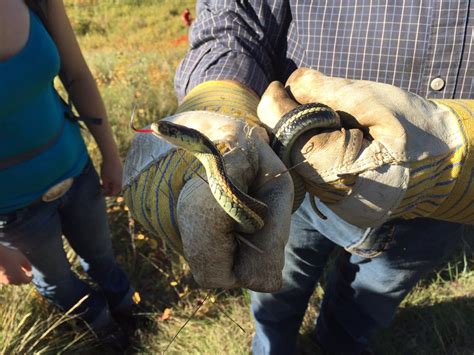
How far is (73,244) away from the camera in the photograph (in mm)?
2662

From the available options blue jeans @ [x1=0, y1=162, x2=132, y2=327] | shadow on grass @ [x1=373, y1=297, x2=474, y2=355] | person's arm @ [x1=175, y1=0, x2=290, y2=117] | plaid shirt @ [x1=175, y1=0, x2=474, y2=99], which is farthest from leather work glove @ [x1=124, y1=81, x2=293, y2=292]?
shadow on grass @ [x1=373, y1=297, x2=474, y2=355]

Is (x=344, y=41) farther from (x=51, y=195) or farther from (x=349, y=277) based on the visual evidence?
(x=51, y=195)

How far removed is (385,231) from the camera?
198 centimetres

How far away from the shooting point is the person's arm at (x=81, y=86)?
213 centimetres

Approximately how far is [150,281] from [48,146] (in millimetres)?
1660

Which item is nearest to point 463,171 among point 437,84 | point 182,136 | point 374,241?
point 437,84

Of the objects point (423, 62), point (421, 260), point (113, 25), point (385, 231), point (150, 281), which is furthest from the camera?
point (113, 25)

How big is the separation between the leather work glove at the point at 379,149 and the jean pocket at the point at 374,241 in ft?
1.71

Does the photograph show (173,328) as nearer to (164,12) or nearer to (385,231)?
(385,231)

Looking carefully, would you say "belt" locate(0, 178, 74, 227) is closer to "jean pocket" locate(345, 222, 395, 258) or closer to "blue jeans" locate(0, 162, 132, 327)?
"blue jeans" locate(0, 162, 132, 327)

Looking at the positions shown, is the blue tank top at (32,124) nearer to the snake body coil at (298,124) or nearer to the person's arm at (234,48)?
the person's arm at (234,48)

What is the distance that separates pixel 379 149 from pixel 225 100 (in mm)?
557

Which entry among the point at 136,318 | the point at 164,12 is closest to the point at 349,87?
the point at 136,318

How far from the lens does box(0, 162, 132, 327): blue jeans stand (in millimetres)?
2158
